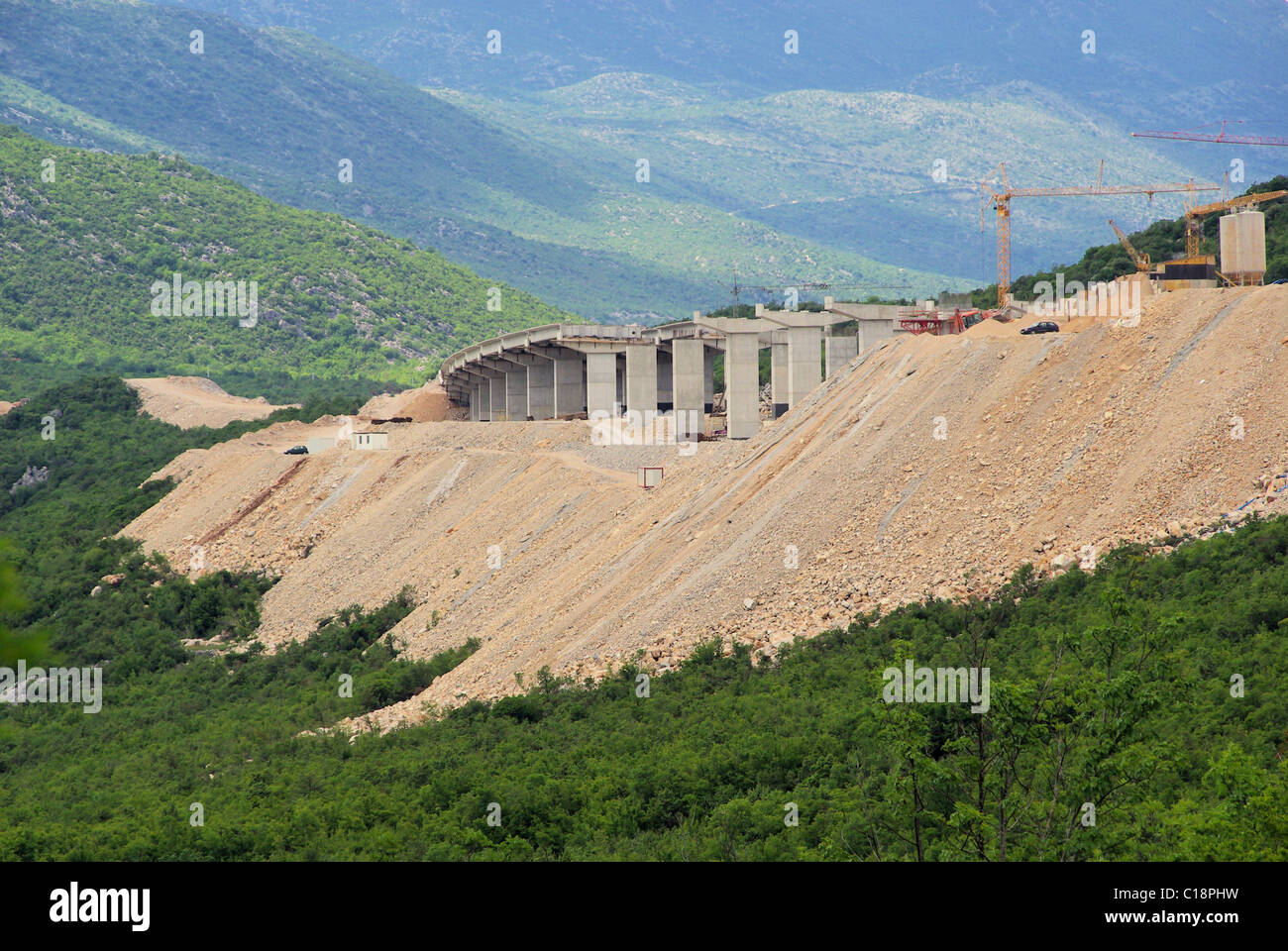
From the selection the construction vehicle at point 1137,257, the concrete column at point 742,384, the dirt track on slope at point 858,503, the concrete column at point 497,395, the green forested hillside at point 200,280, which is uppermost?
the green forested hillside at point 200,280

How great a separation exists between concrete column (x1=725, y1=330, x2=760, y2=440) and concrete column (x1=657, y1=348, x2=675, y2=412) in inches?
512

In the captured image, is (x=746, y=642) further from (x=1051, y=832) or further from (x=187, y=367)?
(x=187, y=367)

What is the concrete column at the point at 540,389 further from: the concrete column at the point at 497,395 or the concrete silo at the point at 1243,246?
the concrete silo at the point at 1243,246

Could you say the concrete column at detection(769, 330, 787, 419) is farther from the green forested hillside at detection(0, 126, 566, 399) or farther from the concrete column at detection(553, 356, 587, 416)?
the green forested hillside at detection(0, 126, 566, 399)

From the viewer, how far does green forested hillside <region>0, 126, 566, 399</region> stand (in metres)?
118

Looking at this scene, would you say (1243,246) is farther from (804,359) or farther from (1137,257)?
(1137,257)

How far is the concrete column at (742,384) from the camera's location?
52.6 metres

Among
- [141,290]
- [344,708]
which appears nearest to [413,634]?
[344,708]

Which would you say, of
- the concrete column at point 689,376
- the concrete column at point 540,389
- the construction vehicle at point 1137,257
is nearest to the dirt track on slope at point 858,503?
the concrete column at point 689,376

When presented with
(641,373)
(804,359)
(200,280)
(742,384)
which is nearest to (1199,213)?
(804,359)

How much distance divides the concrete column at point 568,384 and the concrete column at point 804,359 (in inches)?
590

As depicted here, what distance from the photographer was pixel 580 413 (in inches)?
2569

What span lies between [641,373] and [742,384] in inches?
302

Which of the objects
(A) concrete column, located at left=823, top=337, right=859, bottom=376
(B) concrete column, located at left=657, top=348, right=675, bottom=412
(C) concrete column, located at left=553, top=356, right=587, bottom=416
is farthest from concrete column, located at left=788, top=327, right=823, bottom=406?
(C) concrete column, located at left=553, top=356, right=587, bottom=416
